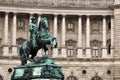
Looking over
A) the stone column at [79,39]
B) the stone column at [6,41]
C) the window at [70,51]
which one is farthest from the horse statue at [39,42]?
the window at [70,51]

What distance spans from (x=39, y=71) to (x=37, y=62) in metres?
1.10

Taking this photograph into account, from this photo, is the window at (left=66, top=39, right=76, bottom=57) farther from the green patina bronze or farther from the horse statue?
the horse statue

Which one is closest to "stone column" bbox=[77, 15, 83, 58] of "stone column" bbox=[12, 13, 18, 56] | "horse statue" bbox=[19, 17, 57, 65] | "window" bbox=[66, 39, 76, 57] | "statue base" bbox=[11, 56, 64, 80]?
"window" bbox=[66, 39, 76, 57]

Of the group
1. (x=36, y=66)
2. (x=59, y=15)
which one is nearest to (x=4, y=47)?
(x=59, y=15)

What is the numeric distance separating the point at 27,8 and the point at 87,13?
10.4 metres

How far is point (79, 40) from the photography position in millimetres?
78812

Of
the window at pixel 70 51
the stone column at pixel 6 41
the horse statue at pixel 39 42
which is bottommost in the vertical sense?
the window at pixel 70 51

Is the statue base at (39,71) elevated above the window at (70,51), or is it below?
above

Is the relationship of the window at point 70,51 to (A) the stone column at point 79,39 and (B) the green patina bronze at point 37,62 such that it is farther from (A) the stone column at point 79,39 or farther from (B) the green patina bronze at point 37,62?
(B) the green patina bronze at point 37,62

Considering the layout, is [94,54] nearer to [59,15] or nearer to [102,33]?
[102,33]

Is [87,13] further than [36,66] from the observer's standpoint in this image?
Yes

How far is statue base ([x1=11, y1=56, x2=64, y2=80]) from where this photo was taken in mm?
36406

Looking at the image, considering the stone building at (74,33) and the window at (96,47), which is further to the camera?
the window at (96,47)

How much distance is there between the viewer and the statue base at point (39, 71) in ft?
119
